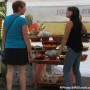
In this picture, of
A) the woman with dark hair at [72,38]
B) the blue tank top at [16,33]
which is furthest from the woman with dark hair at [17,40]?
the woman with dark hair at [72,38]

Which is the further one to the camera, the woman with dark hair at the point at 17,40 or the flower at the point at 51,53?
the flower at the point at 51,53

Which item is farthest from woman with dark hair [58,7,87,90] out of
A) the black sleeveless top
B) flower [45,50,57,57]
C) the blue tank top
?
the blue tank top

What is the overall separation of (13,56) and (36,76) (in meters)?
1.18

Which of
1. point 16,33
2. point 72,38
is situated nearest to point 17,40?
point 16,33

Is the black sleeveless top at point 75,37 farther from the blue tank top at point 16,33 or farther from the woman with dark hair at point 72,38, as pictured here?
the blue tank top at point 16,33

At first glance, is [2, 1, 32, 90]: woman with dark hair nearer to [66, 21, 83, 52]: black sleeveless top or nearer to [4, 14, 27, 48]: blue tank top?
[4, 14, 27, 48]: blue tank top

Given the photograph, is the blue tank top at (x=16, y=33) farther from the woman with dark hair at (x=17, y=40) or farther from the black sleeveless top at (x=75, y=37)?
the black sleeveless top at (x=75, y=37)

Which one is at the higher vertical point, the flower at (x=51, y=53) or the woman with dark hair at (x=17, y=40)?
the woman with dark hair at (x=17, y=40)

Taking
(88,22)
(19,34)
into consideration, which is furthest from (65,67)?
(88,22)

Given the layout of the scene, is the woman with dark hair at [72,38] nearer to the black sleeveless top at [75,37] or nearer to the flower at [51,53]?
the black sleeveless top at [75,37]

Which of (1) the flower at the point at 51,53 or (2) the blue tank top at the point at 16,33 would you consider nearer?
(2) the blue tank top at the point at 16,33

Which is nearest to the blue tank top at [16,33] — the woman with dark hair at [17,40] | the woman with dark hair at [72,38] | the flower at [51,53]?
the woman with dark hair at [17,40]

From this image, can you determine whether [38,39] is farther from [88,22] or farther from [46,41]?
[88,22]

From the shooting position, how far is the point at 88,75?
A: 7.19 meters
